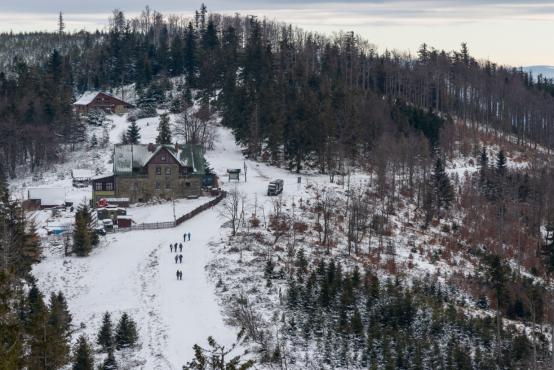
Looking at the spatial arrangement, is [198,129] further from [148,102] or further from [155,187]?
[155,187]

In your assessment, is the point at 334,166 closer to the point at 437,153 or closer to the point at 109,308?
the point at 437,153

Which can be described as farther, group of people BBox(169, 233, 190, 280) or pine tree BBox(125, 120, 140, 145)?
pine tree BBox(125, 120, 140, 145)

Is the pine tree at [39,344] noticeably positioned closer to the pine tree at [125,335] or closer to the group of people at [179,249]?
the pine tree at [125,335]

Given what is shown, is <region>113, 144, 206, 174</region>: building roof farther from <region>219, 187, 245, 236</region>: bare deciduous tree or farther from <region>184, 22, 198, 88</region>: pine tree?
<region>184, 22, 198, 88</region>: pine tree

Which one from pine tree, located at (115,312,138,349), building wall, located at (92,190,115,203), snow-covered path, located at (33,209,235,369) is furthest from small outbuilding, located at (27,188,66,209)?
pine tree, located at (115,312,138,349)

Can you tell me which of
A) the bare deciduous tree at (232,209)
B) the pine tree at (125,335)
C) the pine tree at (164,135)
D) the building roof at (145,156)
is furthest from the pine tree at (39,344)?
the pine tree at (164,135)

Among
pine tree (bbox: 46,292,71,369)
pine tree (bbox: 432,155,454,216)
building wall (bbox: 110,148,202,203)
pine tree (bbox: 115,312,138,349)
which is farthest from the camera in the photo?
pine tree (bbox: 432,155,454,216)
